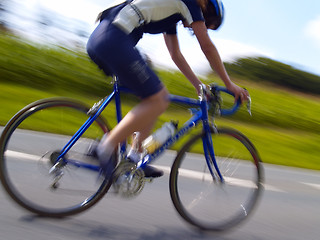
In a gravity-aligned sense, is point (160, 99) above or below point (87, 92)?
above

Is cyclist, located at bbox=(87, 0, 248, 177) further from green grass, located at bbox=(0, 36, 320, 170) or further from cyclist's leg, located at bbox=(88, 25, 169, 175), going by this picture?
green grass, located at bbox=(0, 36, 320, 170)

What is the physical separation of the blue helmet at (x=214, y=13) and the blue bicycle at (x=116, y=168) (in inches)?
18.1

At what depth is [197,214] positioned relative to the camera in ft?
10.4

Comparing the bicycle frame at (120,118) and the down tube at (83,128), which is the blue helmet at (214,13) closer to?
the bicycle frame at (120,118)

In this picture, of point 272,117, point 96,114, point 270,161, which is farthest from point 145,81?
point 272,117

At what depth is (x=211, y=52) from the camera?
2.71m

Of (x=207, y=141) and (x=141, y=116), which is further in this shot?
(x=207, y=141)

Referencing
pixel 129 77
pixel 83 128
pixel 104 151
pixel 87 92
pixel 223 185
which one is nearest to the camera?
pixel 129 77

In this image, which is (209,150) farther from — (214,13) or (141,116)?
(214,13)

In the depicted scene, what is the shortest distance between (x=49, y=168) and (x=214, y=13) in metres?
1.47

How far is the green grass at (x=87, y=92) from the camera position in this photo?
7535 millimetres

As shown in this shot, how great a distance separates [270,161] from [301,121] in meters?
7.19

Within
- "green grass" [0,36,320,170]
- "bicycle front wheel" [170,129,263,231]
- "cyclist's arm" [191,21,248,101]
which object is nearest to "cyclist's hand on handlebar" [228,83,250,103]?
"cyclist's arm" [191,21,248,101]

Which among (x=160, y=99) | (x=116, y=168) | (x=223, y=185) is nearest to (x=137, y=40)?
(x=160, y=99)
